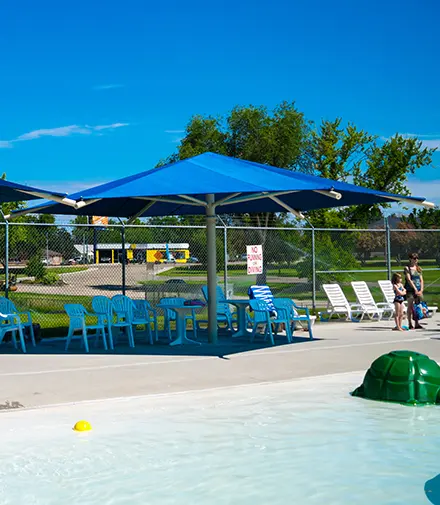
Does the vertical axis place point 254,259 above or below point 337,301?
above

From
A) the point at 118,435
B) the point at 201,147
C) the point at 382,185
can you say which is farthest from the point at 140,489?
the point at 201,147

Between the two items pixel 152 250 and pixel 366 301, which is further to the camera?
pixel 152 250

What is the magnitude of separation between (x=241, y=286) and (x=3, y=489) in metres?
22.1

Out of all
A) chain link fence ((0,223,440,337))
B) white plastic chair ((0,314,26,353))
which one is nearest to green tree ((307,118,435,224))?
chain link fence ((0,223,440,337))

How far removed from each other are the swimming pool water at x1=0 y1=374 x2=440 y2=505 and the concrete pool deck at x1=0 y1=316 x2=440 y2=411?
62cm

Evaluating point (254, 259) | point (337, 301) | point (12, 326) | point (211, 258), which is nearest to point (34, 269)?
point (254, 259)

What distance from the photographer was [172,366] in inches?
410

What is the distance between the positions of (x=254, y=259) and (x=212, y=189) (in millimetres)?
6424

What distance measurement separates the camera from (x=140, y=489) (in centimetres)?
545

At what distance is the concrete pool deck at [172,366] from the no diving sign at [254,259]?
305 cm

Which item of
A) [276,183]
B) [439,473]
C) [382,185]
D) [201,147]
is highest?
[201,147]

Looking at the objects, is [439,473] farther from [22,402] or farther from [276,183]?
[276,183]

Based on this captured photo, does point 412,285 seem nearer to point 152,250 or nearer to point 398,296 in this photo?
point 398,296

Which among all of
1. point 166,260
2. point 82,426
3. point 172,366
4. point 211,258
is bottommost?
point 82,426
